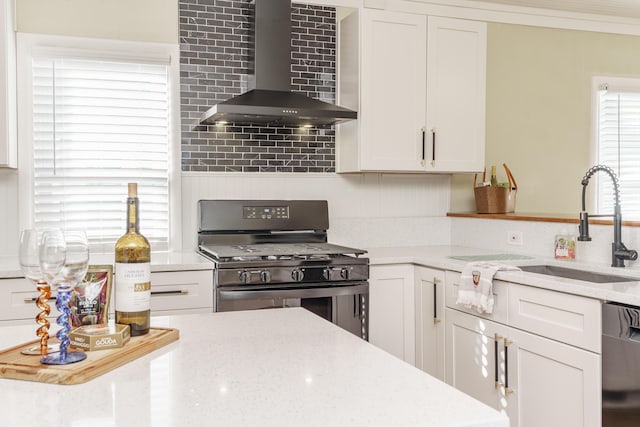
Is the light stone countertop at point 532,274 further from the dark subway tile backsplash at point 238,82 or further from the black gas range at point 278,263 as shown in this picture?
the dark subway tile backsplash at point 238,82

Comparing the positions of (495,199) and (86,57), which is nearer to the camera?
(86,57)

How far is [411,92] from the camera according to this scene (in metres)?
3.67

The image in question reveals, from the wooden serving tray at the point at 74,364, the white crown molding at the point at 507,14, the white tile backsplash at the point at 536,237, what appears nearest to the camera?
the wooden serving tray at the point at 74,364

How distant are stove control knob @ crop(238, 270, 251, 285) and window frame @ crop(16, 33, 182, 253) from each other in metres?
0.80

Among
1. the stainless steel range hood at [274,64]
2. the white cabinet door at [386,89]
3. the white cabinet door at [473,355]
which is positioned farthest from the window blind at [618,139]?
the stainless steel range hood at [274,64]

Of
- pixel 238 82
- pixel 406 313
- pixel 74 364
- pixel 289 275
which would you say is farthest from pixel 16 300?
pixel 406 313

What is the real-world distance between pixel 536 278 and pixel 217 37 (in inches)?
89.7

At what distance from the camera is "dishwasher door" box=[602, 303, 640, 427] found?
6.70ft

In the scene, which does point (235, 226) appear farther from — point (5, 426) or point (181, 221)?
point (5, 426)

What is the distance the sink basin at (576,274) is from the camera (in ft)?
8.68

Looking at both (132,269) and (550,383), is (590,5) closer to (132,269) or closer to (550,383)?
(550,383)

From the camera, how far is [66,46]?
3.34 meters

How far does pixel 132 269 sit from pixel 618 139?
4.25 meters

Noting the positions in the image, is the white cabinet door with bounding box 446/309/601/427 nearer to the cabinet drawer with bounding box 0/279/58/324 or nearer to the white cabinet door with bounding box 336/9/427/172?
the white cabinet door with bounding box 336/9/427/172
